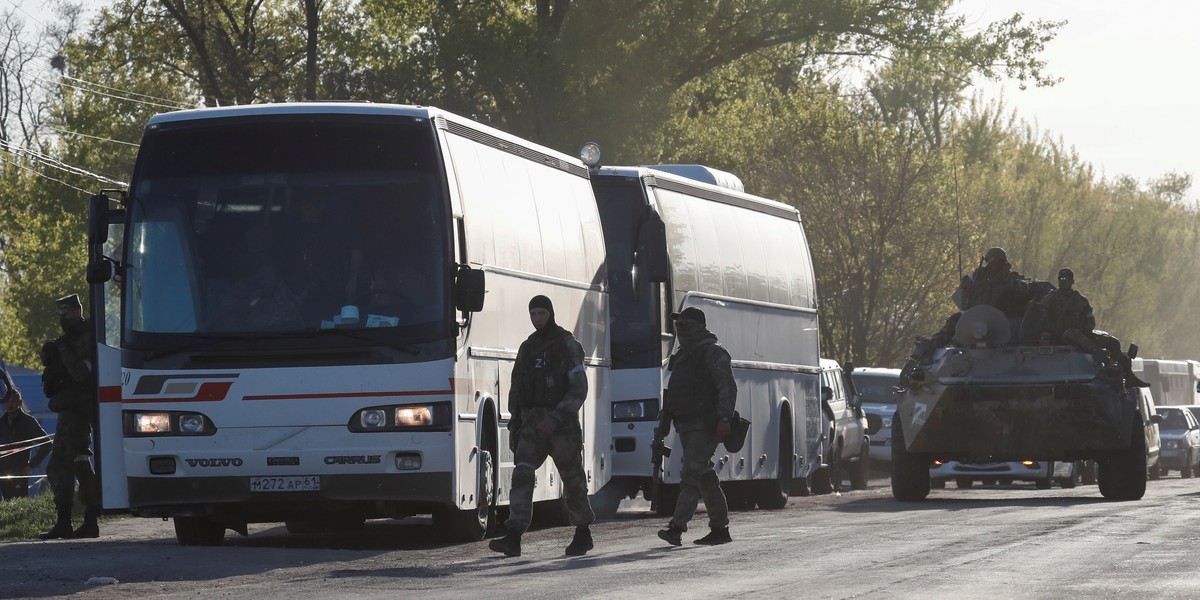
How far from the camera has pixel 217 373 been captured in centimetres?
1440

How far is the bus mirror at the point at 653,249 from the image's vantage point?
19.5m

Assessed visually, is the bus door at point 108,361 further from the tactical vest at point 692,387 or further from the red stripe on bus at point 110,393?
the tactical vest at point 692,387

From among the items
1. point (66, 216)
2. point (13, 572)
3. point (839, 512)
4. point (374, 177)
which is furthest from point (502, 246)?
point (66, 216)

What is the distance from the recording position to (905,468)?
78.8ft

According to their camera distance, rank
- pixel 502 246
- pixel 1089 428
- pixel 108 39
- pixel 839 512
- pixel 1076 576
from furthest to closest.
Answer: pixel 108 39 < pixel 1089 428 < pixel 839 512 < pixel 502 246 < pixel 1076 576

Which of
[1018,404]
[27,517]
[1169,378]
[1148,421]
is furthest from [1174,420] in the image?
[27,517]

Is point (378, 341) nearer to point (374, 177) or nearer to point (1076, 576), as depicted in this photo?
point (374, 177)

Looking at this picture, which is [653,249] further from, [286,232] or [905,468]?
[905,468]

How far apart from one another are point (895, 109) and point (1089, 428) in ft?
132

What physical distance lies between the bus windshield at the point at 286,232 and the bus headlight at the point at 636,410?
17.8ft

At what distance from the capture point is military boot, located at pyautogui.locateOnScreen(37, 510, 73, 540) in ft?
54.7

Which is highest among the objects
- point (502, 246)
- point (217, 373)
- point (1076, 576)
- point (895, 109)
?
point (895, 109)

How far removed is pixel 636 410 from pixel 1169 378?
132ft

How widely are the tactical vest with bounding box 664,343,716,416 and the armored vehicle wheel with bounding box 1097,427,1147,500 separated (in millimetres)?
9524
